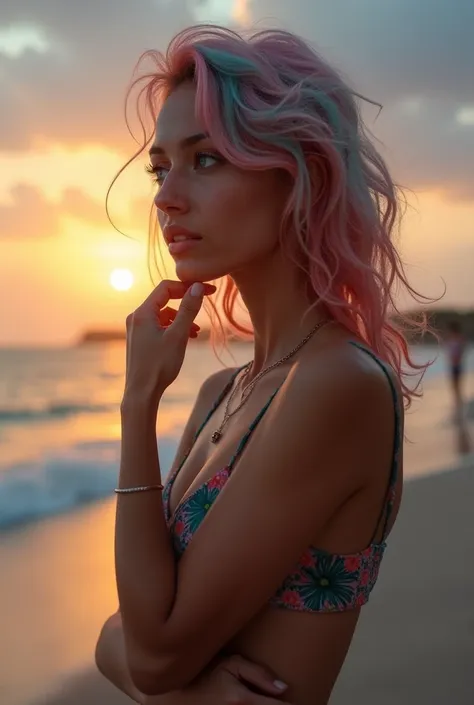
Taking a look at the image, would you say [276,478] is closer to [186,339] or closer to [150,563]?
[150,563]

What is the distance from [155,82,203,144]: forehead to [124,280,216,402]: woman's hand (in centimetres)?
33

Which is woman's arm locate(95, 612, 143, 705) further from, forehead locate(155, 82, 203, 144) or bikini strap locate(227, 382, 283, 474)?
forehead locate(155, 82, 203, 144)

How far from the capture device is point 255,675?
168 cm

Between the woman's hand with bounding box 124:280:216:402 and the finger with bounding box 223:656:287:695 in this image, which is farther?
the woman's hand with bounding box 124:280:216:402

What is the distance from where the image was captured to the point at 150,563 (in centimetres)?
167

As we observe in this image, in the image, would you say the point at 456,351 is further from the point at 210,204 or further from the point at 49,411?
the point at 210,204

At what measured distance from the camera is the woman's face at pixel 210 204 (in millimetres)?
1843

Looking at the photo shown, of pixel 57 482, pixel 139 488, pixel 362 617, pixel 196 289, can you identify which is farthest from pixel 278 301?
pixel 57 482

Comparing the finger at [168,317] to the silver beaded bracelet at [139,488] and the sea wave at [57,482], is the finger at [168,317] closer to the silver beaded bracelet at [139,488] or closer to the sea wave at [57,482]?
the silver beaded bracelet at [139,488]

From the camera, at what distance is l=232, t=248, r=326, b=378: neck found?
1951mm

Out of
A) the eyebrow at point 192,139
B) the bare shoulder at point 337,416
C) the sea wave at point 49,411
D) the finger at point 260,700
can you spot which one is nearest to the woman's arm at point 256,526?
the bare shoulder at point 337,416

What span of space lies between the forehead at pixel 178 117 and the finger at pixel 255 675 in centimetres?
110

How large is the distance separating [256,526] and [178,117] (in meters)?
0.91

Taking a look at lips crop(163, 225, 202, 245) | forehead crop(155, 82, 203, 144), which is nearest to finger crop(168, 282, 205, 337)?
lips crop(163, 225, 202, 245)
